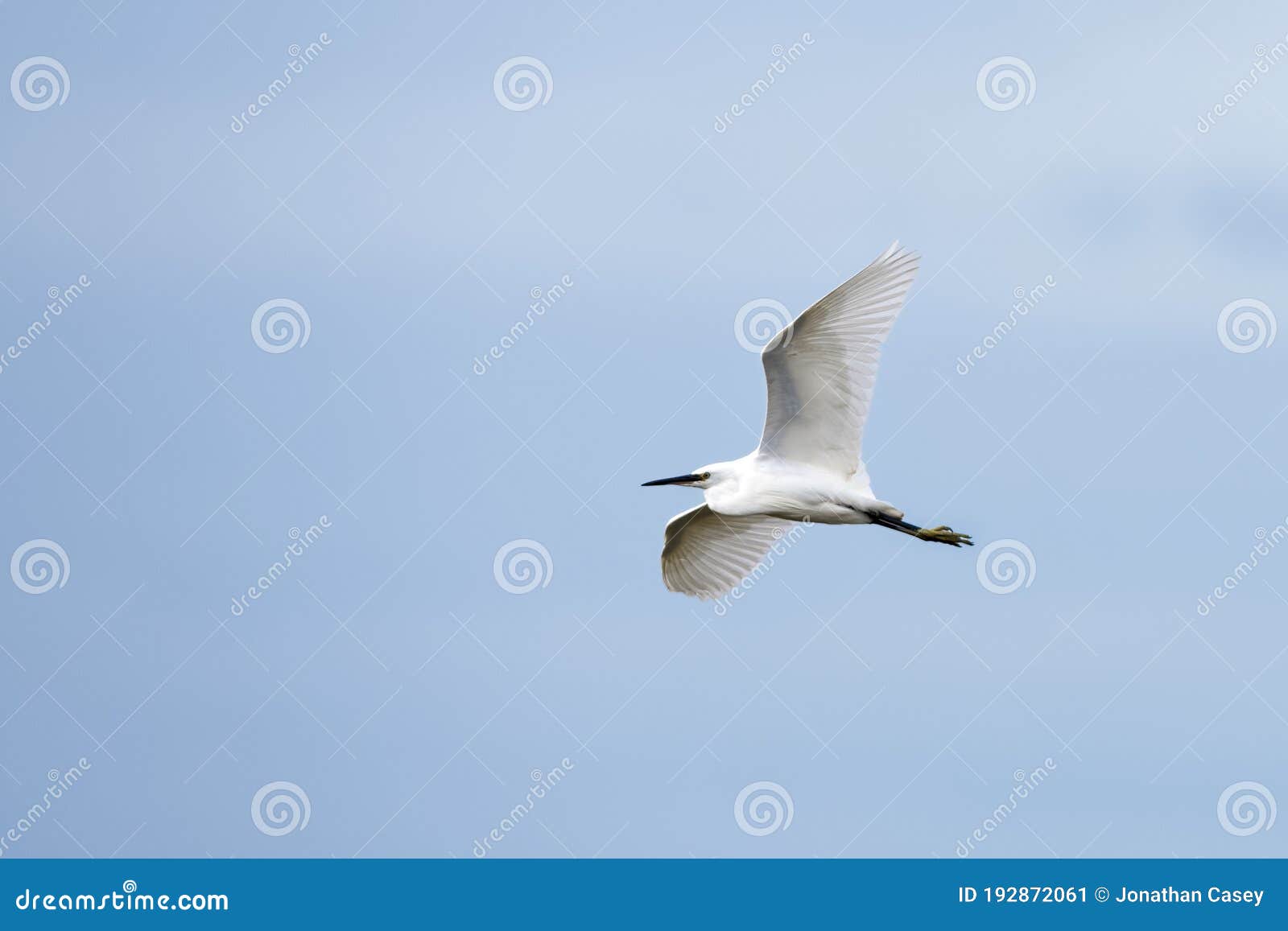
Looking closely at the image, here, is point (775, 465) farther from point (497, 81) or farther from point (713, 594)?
point (497, 81)

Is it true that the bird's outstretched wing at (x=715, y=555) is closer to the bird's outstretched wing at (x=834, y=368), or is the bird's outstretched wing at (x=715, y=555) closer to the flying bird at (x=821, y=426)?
the flying bird at (x=821, y=426)

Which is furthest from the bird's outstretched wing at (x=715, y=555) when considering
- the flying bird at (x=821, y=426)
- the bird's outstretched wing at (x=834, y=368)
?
the bird's outstretched wing at (x=834, y=368)

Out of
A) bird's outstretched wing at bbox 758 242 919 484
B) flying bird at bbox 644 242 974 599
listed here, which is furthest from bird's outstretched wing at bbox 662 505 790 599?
bird's outstretched wing at bbox 758 242 919 484

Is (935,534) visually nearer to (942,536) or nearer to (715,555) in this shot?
(942,536)

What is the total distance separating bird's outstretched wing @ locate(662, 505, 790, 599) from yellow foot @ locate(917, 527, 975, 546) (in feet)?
10.7

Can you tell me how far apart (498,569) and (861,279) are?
9.93 meters

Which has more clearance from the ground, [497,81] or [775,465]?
[497,81]

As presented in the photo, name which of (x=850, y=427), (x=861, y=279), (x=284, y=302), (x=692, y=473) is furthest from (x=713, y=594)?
(x=284, y=302)

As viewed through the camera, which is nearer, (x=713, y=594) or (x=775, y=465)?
(x=775, y=465)

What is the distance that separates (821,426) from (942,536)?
2.23 m

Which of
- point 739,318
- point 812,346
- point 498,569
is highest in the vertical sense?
point 739,318

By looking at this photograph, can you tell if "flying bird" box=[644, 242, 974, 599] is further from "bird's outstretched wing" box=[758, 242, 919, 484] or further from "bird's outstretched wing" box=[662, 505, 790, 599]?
"bird's outstretched wing" box=[662, 505, 790, 599]

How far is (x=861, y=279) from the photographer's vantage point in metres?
22.9

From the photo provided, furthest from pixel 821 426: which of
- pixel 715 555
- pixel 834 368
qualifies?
pixel 715 555
